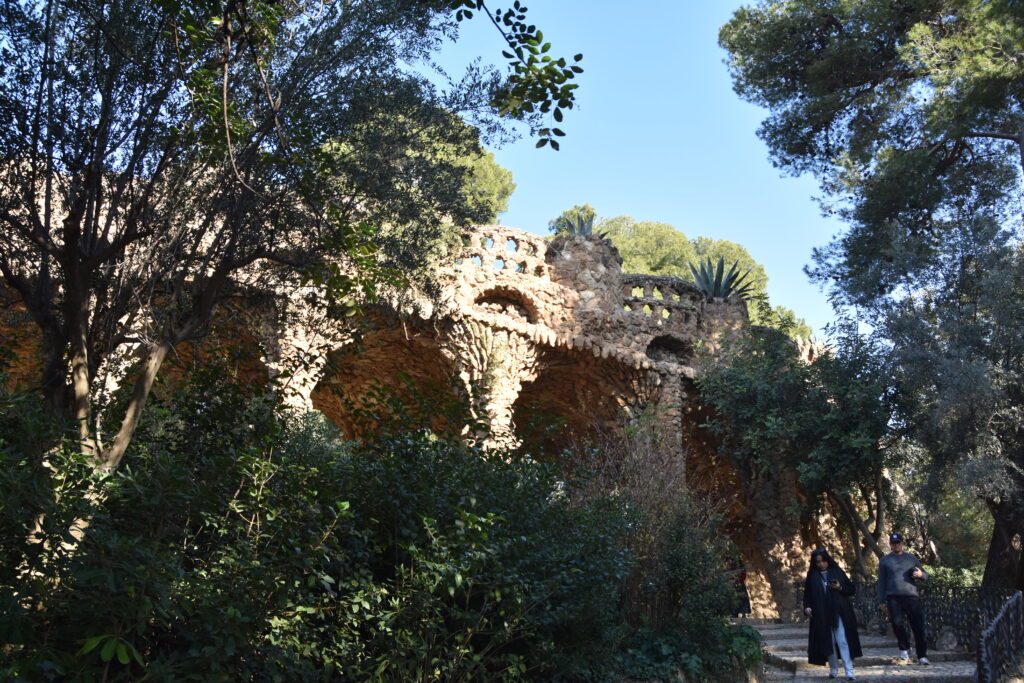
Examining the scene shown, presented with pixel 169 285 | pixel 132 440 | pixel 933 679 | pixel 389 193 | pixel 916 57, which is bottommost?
pixel 933 679

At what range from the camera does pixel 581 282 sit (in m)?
14.7

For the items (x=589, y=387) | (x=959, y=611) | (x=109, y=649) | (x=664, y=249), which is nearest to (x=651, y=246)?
(x=664, y=249)

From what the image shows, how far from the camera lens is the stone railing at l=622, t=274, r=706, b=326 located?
50.3 feet

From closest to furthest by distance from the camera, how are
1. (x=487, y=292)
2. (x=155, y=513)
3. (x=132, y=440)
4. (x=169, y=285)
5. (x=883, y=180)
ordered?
1. (x=155, y=513)
2. (x=132, y=440)
3. (x=169, y=285)
4. (x=487, y=292)
5. (x=883, y=180)

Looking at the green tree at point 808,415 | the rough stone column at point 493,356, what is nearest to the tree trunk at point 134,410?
the rough stone column at point 493,356

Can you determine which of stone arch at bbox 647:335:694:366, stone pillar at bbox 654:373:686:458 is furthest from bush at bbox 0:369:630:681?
stone arch at bbox 647:335:694:366

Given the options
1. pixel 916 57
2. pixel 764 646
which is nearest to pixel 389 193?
pixel 764 646

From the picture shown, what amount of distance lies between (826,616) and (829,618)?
0.03 metres

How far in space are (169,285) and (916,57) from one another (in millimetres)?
13100

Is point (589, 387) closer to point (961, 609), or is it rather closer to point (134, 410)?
point (961, 609)

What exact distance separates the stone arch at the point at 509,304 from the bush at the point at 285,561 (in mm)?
7550

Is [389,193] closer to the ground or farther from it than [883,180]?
closer to the ground

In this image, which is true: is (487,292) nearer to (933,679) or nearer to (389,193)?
(389,193)

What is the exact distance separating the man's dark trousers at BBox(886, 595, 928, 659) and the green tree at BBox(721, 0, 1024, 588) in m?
2.72
